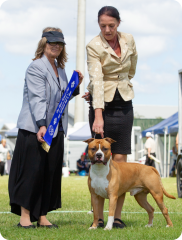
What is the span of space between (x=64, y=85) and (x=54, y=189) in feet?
4.07

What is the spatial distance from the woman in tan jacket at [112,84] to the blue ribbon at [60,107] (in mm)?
199

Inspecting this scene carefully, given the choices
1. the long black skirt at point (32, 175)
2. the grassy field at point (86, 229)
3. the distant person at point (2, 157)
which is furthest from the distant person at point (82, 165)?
the long black skirt at point (32, 175)

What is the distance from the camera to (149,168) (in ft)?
15.5

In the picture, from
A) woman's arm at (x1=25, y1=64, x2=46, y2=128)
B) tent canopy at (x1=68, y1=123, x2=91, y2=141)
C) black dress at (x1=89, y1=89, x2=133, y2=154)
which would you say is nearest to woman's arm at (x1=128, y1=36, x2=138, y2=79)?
black dress at (x1=89, y1=89, x2=133, y2=154)

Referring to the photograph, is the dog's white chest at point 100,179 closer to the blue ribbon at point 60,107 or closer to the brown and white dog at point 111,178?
the brown and white dog at point 111,178

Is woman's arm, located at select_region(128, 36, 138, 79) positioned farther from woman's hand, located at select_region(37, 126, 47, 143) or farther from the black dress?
woman's hand, located at select_region(37, 126, 47, 143)

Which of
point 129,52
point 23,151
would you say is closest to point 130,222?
point 23,151

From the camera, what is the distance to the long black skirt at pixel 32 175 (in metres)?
4.49

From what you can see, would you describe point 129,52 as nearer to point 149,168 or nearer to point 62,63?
point 62,63

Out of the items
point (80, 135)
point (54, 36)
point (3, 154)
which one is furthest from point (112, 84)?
point (80, 135)

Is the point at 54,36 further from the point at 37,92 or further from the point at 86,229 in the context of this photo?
the point at 86,229

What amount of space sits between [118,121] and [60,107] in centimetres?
72

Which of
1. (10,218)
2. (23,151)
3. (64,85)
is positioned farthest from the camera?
(10,218)

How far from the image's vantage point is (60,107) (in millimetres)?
4516
